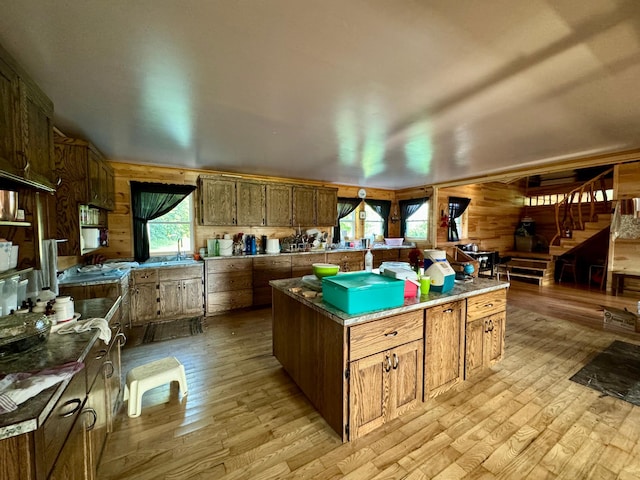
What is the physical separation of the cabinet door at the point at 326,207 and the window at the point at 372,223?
1.31m

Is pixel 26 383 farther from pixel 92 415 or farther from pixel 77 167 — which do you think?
pixel 77 167

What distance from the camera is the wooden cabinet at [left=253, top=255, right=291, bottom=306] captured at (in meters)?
4.56

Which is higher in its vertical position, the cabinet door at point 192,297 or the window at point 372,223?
the window at point 372,223

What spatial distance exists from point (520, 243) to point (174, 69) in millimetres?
9576

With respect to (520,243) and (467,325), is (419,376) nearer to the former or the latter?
(467,325)

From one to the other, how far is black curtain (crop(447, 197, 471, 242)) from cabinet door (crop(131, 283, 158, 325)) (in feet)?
21.3

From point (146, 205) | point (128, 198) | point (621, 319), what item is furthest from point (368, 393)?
point (128, 198)

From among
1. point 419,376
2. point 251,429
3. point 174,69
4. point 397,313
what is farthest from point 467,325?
point 174,69

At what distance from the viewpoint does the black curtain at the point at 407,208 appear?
22.0ft

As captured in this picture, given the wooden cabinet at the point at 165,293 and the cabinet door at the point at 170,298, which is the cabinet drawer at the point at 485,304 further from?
the cabinet door at the point at 170,298

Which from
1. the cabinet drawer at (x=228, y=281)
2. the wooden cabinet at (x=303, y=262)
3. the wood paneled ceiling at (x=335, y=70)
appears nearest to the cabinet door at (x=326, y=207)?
the wooden cabinet at (x=303, y=262)

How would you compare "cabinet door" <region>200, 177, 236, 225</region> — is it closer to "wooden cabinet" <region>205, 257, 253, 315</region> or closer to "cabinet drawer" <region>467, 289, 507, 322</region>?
"wooden cabinet" <region>205, 257, 253, 315</region>

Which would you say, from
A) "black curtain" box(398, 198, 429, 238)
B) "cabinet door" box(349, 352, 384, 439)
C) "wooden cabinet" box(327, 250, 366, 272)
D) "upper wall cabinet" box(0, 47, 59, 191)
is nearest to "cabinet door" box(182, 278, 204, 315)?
"wooden cabinet" box(327, 250, 366, 272)

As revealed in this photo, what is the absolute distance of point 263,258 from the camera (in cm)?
459
